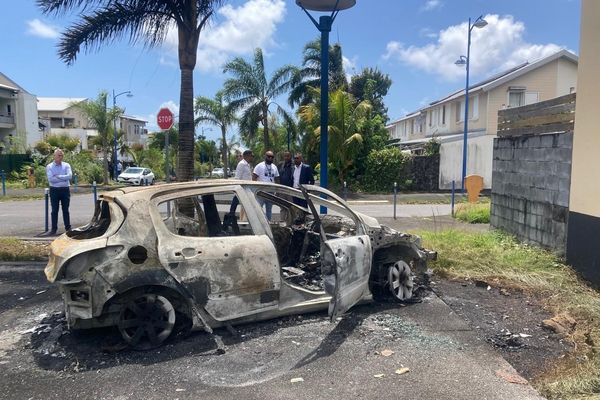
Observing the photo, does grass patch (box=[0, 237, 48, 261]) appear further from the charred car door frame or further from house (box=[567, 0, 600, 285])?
house (box=[567, 0, 600, 285])

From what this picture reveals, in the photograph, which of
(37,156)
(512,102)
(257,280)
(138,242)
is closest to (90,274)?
(138,242)

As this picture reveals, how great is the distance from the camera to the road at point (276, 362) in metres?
3.66

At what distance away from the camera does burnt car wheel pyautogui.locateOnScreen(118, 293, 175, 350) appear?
4312 mm

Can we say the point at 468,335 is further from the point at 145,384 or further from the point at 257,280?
the point at 145,384

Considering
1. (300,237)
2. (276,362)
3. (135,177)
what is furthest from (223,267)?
(135,177)

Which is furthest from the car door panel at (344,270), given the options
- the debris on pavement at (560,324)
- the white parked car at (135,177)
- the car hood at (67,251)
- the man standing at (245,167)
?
the white parked car at (135,177)

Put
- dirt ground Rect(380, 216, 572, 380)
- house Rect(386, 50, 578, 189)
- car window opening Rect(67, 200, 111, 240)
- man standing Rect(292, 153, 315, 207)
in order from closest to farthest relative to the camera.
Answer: dirt ground Rect(380, 216, 572, 380) → car window opening Rect(67, 200, 111, 240) → man standing Rect(292, 153, 315, 207) → house Rect(386, 50, 578, 189)

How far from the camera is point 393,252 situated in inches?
231

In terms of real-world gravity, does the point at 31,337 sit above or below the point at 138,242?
below

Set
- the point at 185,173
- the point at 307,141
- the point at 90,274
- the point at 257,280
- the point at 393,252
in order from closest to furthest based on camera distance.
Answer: the point at 90,274 → the point at 257,280 → the point at 393,252 → the point at 185,173 → the point at 307,141

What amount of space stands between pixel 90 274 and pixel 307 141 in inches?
935

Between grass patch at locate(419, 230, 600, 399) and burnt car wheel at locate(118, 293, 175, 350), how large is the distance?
312cm

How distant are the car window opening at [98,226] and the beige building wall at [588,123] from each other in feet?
19.8

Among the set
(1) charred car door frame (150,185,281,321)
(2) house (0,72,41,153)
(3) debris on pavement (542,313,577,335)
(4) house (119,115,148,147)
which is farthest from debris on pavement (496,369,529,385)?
(4) house (119,115,148,147)
